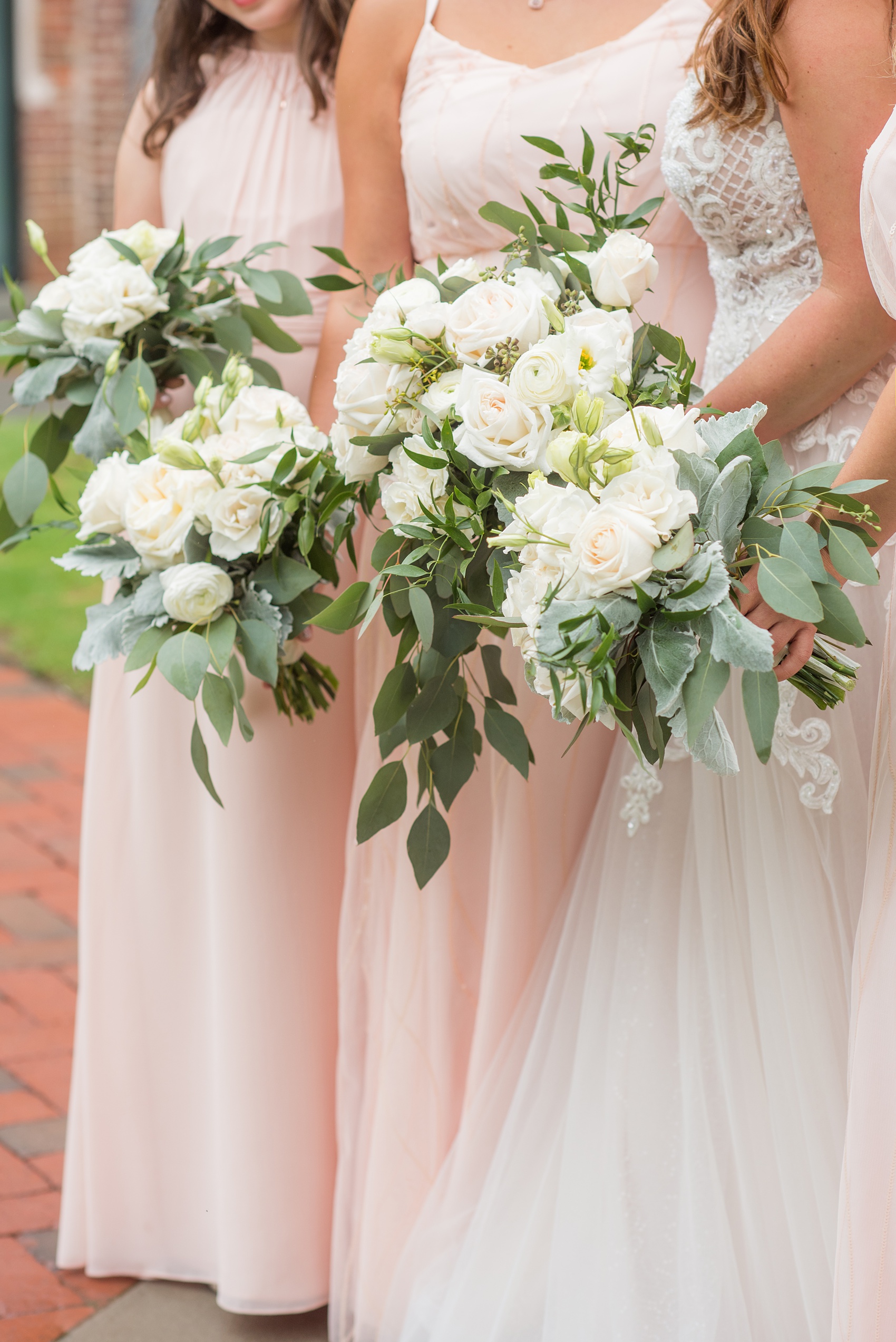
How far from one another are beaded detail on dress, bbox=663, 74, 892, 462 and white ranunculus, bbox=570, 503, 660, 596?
581 mm

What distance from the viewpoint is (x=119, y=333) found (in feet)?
7.40

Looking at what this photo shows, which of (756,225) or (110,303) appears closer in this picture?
(756,225)

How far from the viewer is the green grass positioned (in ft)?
20.9

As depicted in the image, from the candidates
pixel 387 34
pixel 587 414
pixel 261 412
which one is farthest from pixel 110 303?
pixel 587 414

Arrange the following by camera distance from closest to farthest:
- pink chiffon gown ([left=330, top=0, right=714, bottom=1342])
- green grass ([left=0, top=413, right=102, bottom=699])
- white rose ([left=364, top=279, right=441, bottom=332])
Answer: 1. white rose ([left=364, top=279, right=441, bottom=332])
2. pink chiffon gown ([left=330, top=0, right=714, bottom=1342])
3. green grass ([left=0, top=413, right=102, bottom=699])

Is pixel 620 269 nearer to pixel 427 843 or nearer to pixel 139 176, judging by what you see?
pixel 427 843

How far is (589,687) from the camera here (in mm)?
1479

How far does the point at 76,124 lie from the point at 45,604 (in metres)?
4.82

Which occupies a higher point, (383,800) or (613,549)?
(613,549)

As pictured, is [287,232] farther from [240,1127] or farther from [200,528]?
[240,1127]

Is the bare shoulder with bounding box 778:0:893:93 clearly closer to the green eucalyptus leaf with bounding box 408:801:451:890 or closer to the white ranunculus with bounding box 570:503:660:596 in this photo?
the white ranunculus with bounding box 570:503:660:596

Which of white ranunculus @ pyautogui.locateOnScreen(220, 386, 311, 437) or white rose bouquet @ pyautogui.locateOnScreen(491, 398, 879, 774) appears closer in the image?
white rose bouquet @ pyautogui.locateOnScreen(491, 398, 879, 774)

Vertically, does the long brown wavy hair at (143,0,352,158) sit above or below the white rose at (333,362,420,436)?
above

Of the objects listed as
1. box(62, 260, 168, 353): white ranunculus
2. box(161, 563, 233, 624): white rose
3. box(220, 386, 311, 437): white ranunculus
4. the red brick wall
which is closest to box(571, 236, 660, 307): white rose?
box(220, 386, 311, 437): white ranunculus
